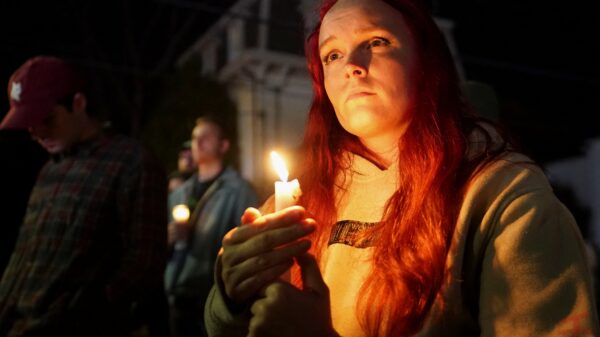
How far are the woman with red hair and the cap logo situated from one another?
2.10 m

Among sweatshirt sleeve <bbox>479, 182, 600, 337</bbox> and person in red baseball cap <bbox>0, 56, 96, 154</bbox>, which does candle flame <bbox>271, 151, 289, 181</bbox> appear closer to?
sweatshirt sleeve <bbox>479, 182, 600, 337</bbox>

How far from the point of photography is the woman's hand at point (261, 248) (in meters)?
1.39

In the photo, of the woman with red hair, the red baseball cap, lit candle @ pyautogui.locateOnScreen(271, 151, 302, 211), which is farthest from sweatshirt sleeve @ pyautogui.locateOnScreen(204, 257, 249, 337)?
the red baseball cap

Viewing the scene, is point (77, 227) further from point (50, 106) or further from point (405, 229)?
point (405, 229)

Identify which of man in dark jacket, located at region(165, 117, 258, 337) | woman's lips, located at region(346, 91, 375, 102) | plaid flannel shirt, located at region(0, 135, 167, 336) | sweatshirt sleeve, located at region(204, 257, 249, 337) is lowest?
man in dark jacket, located at region(165, 117, 258, 337)

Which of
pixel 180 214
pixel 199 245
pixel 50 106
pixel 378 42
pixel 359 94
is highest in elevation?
pixel 378 42

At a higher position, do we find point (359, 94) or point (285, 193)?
point (359, 94)

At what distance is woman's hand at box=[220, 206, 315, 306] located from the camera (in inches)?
54.8

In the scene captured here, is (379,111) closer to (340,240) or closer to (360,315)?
(340,240)

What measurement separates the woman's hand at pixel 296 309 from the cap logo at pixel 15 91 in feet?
7.83

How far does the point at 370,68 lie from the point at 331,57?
173mm

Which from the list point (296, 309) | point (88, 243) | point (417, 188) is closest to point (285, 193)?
point (296, 309)

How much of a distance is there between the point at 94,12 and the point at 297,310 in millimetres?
18111

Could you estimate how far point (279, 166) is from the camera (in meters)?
1.55
